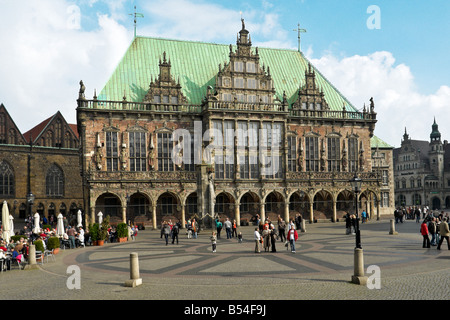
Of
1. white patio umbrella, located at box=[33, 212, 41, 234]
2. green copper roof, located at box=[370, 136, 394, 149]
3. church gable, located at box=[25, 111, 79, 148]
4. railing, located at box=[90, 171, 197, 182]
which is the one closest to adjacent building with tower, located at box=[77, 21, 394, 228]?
railing, located at box=[90, 171, 197, 182]

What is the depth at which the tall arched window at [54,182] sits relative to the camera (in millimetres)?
68125

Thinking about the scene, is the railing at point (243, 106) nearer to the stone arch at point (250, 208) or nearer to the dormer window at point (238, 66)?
the dormer window at point (238, 66)

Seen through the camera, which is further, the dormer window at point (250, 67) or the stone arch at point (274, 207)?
the stone arch at point (274, 207)

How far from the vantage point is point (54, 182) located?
6875 centimetres

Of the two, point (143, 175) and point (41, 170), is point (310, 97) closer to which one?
point (143, 175)

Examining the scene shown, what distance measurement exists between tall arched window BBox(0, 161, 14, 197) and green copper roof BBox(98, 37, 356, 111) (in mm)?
25561

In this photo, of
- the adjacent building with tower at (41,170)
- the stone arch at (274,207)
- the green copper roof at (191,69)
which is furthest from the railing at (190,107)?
the adjacent building with tower at (41,170)

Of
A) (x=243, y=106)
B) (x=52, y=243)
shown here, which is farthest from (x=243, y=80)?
(x=52, y=243)

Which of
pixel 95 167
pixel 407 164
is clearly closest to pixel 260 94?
pixel 95 167

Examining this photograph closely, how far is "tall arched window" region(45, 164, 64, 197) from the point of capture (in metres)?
68.1

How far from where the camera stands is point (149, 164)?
47.0 meters

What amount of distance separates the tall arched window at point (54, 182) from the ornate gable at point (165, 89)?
29.3m

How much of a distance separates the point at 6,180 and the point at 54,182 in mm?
7288
